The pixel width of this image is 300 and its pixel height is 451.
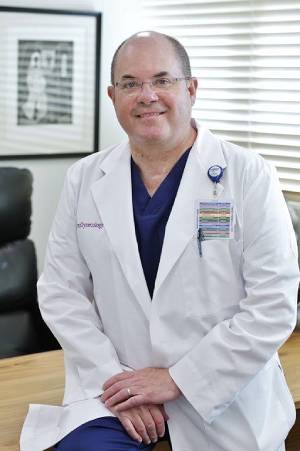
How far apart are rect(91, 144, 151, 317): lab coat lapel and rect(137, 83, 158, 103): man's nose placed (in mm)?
225

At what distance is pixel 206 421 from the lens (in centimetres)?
180

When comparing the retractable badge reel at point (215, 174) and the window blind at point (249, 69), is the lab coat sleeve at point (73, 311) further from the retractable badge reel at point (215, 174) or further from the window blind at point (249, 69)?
the window blind at point (249, 69)

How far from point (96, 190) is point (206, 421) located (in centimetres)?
59

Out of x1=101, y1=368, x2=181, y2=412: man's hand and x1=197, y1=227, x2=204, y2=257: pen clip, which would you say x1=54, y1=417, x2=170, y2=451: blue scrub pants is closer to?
x1=101, y1=368, x2=181, y2=412: man's hand

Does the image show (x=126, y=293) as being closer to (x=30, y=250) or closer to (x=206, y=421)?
(x=206, y=421)

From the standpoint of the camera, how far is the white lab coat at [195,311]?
1.78 m

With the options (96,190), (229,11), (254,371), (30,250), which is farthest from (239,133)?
(254,371)

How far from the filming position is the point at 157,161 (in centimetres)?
192

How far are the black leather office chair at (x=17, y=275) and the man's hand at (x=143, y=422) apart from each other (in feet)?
2.72

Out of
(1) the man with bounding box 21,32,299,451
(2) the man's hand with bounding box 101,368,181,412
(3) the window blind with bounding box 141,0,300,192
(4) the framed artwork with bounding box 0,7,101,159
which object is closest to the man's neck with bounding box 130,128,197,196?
(1) the man with bounding box 21,32,299,451

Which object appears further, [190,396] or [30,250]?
[30,250]

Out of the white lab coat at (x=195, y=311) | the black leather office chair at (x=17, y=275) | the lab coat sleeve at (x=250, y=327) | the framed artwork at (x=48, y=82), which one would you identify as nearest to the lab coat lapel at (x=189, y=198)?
the white lab coat at (x=195, y=311)

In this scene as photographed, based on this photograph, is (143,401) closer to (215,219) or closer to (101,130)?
(215,219)

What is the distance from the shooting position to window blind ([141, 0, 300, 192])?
9.69 feet
